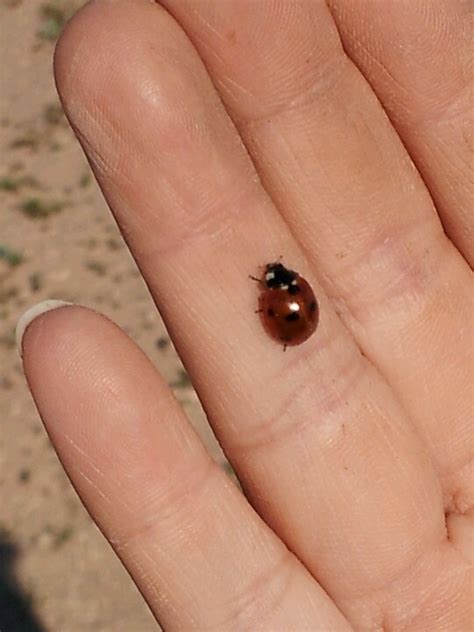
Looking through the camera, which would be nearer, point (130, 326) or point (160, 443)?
point (160, 443)

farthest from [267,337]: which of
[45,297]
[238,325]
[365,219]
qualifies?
[45,297]

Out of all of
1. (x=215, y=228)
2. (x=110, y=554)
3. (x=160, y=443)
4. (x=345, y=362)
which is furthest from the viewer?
(x=110, y=554)

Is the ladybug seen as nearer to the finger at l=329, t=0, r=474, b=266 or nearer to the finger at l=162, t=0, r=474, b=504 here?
the finger at l=162, t=0, r=474, b=504

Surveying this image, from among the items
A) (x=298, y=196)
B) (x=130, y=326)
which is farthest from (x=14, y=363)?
(x=298, y=196)

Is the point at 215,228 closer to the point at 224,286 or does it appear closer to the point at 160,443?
the point at 224,286

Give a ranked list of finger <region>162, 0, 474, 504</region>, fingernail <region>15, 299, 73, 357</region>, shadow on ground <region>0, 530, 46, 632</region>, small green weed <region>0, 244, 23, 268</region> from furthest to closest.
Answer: small green weed <region>0, 244, 23, 268</region>
shadow on ground <region>0, 530, 46, 632</region>
finger <region>162, 0, 474, 504</region>
fingernail <region>15, 299, 73, 357</region>

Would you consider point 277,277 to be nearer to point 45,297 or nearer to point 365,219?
point 365,219

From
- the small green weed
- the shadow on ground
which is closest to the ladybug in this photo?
the shadow on ground
